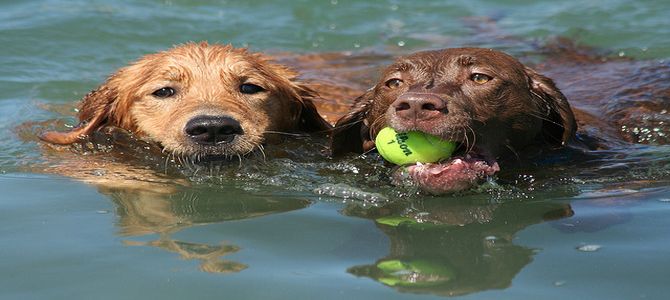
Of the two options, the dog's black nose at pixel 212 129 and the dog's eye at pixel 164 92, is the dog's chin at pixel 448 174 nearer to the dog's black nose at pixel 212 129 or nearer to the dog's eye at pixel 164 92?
the dog's black nose at pixel 212 129

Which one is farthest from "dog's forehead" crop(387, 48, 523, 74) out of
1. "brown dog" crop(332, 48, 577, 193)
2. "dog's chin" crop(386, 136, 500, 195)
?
"dog's chin" crop(386, 136, 500, 195)

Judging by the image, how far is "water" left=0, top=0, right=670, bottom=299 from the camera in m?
4.56

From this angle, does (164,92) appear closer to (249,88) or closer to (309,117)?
(249,88)

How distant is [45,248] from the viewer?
5125 mm

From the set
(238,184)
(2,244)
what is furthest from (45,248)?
(238,184)

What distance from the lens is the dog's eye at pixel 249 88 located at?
7477 mm

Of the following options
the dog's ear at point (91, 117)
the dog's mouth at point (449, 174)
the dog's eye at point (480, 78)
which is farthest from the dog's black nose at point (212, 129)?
the dog's eye at point (480, 78)

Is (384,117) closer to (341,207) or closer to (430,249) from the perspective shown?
(341,207)

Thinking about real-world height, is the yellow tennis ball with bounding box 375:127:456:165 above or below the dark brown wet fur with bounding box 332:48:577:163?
below

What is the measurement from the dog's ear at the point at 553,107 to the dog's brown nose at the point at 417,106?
1234 millimetres

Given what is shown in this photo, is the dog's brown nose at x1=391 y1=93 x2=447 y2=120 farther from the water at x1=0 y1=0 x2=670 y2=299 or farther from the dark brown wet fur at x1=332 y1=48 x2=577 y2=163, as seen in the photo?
the water at x1=0 y1=0 x2=670 y2=299

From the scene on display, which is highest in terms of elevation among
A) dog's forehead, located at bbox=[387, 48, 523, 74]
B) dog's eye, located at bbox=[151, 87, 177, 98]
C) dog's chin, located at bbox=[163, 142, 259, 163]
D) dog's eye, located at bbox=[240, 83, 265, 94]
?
dog's forehead, located at bbox=[387, 48, 523, 74]

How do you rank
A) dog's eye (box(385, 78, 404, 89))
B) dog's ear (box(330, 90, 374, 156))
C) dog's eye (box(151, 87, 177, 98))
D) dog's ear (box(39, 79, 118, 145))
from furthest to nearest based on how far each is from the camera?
dog's ear (box(39, 79, 118, 145)), dog's eye (box(151, 87, 177, 98)), dog's ear (box(330, 90, 374, 156)), dog's eye (box(385, 78, 404, 89))

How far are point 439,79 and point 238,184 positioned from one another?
1384 millimetres
